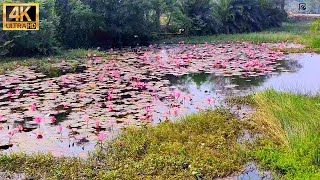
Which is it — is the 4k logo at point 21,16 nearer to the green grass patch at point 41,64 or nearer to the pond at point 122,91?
the green grass patch at point 41,64

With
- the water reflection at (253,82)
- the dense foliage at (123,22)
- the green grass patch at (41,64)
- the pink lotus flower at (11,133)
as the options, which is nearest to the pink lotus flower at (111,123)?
the pink lotus flower at (11,133)

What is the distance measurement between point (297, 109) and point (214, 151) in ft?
4.83

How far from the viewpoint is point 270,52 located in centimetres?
1287

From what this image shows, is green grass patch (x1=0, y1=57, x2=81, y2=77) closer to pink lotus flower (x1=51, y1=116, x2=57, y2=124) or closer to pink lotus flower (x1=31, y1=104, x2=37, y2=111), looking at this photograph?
pink lotus flower (x1=31, y1=104, x2=37, y2=111)

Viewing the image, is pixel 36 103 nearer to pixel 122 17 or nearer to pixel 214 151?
pixel 214 151

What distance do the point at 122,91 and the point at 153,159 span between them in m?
3.31

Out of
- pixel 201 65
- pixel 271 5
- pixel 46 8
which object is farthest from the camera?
pixel 271 5

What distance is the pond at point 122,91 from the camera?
4.95 metres

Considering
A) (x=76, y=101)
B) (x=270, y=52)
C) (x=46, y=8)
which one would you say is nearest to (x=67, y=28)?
(x=46, y=8)

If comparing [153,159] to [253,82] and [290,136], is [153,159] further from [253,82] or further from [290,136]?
[253,82]

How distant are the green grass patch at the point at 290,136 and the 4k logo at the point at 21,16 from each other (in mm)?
7722

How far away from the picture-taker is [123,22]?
15.0 m

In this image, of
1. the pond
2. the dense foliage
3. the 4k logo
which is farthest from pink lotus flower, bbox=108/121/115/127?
the 4k logo

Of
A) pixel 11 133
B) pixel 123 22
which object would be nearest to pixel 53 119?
pixel 11 133
